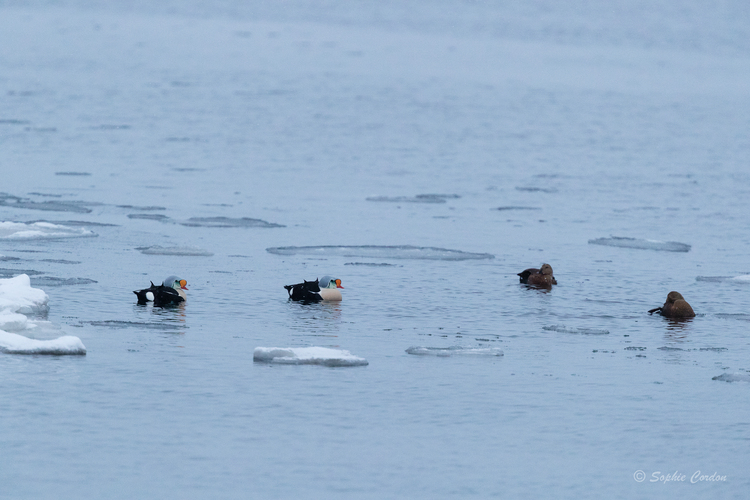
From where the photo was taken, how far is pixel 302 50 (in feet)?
154

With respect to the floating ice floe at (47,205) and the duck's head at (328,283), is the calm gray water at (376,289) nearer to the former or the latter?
the floating ice floe at (47,205)

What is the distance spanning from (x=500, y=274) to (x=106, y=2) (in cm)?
5470

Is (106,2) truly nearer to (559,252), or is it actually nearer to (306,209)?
(306,209)

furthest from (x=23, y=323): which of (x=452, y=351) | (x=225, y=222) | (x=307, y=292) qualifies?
(x=225, y=222)

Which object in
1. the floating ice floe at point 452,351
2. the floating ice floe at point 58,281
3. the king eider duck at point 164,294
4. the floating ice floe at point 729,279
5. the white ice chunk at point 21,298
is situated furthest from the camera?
the floating ice floe at point 729,279

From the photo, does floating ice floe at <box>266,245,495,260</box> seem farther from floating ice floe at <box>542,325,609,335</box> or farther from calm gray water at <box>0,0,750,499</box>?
floating ice floe at <box>542,325,609,335</box>

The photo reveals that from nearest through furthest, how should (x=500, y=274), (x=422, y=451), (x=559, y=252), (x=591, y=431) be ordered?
(x=422, y=451), (x=591, y=431), (x=500, y=274), (x=559, y=252)

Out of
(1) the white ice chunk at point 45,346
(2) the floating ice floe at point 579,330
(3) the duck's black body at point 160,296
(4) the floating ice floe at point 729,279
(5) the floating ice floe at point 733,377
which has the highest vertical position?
(4) the floating ice floe at point 729,279

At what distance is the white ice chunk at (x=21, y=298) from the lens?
8.55 meters

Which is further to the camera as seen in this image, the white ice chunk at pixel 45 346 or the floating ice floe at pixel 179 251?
the floating ice floe at pixel 179 251

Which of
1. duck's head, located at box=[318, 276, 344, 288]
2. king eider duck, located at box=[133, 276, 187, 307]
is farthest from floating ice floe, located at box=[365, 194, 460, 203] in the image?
king eider duck, located at box=[133, 276, 187, 307]

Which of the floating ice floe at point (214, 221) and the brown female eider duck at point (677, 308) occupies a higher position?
the floating ice floe at point (214, 221)

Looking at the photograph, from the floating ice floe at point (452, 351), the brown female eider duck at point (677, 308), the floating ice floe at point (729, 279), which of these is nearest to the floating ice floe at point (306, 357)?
the floating ice floe at point (452, 351)

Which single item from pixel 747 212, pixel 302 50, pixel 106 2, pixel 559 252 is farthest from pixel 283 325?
pixel 106 2
